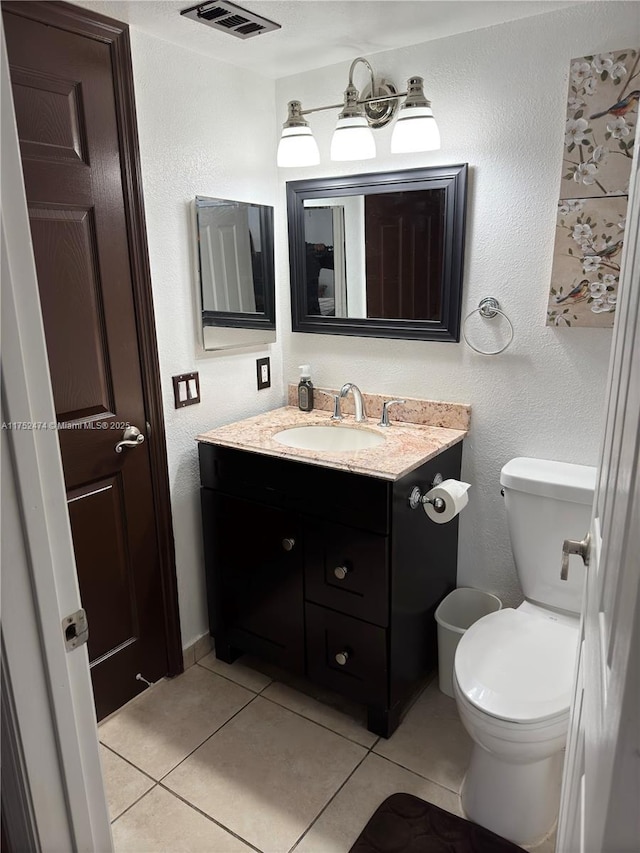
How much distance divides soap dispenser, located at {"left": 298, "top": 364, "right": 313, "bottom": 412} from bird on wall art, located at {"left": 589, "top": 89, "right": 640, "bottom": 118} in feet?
4.26

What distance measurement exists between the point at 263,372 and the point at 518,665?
4.67ft

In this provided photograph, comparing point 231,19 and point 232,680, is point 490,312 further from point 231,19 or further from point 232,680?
point 232,680

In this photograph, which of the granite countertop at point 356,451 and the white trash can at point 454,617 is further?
the white trash can at point 454,617

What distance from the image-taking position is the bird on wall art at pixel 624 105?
165 cm

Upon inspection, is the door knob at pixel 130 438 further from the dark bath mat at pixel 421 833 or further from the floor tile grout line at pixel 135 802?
the dark bath mat at pixel 421 833

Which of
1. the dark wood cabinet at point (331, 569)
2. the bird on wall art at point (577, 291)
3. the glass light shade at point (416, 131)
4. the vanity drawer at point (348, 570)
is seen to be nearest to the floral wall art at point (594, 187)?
the bird on wall art at point (577, 291)

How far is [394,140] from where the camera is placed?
6.24 ft

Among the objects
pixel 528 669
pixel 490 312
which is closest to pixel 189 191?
pixel 490 312

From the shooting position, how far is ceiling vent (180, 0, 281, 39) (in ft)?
5.37

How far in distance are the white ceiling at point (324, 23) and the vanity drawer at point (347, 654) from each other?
1.81m

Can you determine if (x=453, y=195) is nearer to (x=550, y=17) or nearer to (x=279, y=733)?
(x=550, y=17)

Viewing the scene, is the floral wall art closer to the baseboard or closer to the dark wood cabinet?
the dark wood cabinet

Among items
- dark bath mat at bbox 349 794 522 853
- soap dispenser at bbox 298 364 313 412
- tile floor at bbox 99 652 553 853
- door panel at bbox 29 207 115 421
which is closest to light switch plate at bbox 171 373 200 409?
door panel at bbox 29 207 115 421

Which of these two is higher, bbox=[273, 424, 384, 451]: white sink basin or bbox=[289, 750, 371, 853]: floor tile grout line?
bbox=[273, 424, 384, 451]: white sink basin
